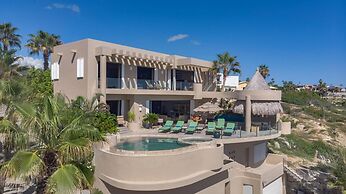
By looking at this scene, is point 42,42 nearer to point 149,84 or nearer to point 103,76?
point 149,84

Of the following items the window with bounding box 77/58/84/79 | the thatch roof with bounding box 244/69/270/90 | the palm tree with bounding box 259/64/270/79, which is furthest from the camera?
the palm tree with bounding box 259/64/270/79

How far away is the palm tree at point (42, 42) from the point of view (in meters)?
38.4

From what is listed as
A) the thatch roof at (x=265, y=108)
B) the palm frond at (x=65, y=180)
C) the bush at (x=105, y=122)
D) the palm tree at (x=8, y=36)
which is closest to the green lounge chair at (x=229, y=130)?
the thatch roof at (x=265, y=108)

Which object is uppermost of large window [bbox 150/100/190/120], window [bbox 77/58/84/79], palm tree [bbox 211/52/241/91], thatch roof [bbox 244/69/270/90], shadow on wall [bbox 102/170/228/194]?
palm tree [bbox 211/52/241/91]

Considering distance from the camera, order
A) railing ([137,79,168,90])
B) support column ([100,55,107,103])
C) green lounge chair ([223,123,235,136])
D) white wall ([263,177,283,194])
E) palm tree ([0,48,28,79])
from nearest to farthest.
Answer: green lounge chair ([223,123,235,136])
white wall ([263,177,283,194])
support column ([100,55,107,103])
palm tree ([0,48,28,79])
railing ([137,79,168,90])

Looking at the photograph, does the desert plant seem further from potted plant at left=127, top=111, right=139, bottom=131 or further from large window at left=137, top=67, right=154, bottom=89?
large window at left=137, top=67, right=154, bottom=89

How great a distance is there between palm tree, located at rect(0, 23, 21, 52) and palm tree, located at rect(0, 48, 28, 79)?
12074 millimetres

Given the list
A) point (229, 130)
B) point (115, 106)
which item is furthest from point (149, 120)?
point (229, 130)

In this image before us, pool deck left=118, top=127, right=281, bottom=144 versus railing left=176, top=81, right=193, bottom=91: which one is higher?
railing left=176, top=81, right=193, bottom=91

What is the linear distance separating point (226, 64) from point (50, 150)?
1034 inches

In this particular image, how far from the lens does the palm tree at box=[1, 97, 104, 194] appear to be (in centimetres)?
958

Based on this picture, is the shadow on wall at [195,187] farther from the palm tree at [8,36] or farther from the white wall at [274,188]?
the palm tree at [8,36]

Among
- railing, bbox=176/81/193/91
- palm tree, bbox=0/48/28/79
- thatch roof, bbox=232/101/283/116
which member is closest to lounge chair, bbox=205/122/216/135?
thatch roof, bbox=232/101/283/116

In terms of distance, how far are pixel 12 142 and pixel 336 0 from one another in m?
28.4
